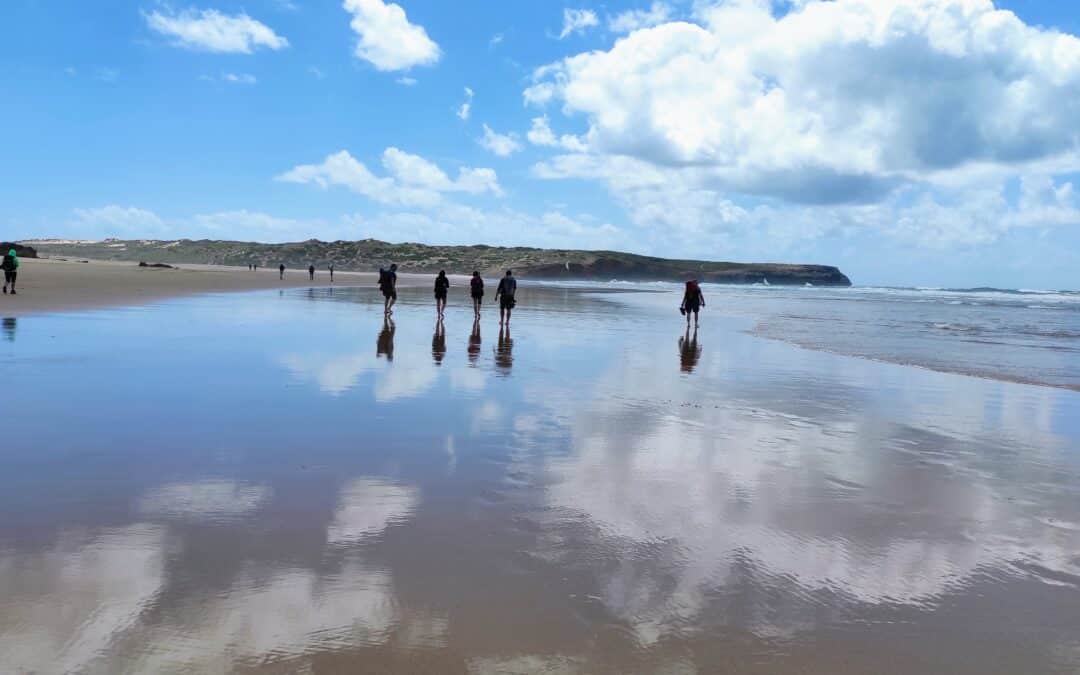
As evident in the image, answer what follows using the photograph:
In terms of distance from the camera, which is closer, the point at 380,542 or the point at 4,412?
the point at 380,542

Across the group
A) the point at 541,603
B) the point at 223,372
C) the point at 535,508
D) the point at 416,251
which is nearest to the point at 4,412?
the point at 223,372

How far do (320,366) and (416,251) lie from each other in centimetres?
18815

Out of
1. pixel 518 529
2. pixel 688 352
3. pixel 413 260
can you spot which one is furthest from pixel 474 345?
pixel 413 260

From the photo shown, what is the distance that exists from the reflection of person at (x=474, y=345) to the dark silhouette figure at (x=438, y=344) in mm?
640

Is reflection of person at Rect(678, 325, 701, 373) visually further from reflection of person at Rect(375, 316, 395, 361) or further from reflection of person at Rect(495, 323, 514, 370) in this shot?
reflection of person at Rect(375, 316, 395, 361)

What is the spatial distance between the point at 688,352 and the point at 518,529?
14.2 m

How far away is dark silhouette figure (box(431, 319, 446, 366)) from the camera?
49.6ft

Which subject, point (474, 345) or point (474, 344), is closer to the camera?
point (474, 345)

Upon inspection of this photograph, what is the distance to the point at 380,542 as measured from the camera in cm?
482

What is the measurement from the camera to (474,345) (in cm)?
1802

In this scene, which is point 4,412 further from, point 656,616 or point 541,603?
point 656,616

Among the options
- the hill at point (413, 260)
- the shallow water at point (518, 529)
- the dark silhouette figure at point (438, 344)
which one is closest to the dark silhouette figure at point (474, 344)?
the dark silhouette figure at point (438, 344)

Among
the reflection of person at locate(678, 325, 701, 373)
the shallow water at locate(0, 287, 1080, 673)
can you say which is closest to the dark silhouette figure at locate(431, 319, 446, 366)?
the shallow water at locate(0, 287, 1080, 673)

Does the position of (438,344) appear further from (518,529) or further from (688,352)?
(518,529)
